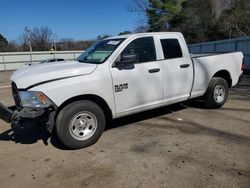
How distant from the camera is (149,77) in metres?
5.05

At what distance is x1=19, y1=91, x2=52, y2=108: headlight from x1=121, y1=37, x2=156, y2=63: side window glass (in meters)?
1.80

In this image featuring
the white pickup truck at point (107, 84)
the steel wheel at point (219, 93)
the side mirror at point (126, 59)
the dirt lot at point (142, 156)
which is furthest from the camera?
the steel wheel at point (219, 93)

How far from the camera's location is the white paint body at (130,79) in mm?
4105

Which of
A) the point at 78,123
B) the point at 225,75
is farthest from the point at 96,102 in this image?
the point at 225,75

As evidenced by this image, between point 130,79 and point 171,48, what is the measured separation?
144 centimetres

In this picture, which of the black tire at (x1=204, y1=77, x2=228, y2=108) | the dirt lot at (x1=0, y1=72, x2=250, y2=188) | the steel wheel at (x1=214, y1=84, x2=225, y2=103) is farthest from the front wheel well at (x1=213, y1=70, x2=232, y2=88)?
the dirt lot at (x1=0, y1=72, x2=250, y2=188)

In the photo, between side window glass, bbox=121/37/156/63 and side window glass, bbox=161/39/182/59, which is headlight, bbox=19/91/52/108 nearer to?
side window glass, bbox=121/37/156/63

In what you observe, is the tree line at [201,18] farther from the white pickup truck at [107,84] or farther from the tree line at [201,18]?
the white pickup truck at [107,84]

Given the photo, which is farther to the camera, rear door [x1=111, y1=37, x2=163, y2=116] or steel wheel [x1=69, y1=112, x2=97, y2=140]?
rear door [x1=111, y1=37, x2=163, y2=116]

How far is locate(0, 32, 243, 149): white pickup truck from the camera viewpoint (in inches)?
160

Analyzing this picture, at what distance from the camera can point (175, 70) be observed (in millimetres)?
5453

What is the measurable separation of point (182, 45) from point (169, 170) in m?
3.24

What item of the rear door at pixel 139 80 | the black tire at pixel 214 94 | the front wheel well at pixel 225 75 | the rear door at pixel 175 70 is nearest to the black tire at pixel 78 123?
the rear door at pixel 139 80

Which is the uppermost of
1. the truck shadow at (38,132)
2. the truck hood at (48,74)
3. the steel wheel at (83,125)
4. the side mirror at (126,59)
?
the side mirror at (126,59)
